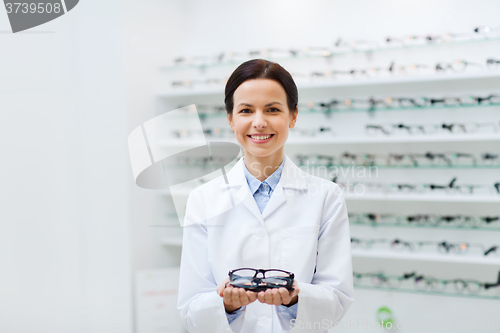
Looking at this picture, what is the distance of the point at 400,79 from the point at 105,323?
254 centimetres

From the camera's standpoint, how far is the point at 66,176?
9.14 ft

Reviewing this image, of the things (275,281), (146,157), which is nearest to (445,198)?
(146,157)

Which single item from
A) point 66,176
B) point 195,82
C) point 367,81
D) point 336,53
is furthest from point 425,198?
point 66,176

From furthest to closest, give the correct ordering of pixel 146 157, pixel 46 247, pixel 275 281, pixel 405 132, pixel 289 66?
1. pixel 289 66
2. pixel 405 132
3. pixel 46 247
4. pixel 146 157
5. pixel 275 281

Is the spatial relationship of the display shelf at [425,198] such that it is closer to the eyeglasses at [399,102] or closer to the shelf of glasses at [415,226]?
the shelf of glasses at [415,226]

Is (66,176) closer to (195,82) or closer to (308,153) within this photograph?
(195,82)

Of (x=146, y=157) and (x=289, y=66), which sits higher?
(x=289, y=66)

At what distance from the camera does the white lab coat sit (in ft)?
3.60

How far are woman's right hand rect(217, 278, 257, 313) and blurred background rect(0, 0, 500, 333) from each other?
6.46 feet

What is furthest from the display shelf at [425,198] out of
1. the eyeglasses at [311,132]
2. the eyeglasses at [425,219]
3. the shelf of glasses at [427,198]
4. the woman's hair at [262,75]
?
the woman's hair at [262,75]

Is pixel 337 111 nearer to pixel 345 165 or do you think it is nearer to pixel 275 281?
pixel 345 165

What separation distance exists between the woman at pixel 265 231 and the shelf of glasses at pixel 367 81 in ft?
6.22

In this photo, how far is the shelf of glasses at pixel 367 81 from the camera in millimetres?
2711

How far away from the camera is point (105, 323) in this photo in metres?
2.90
